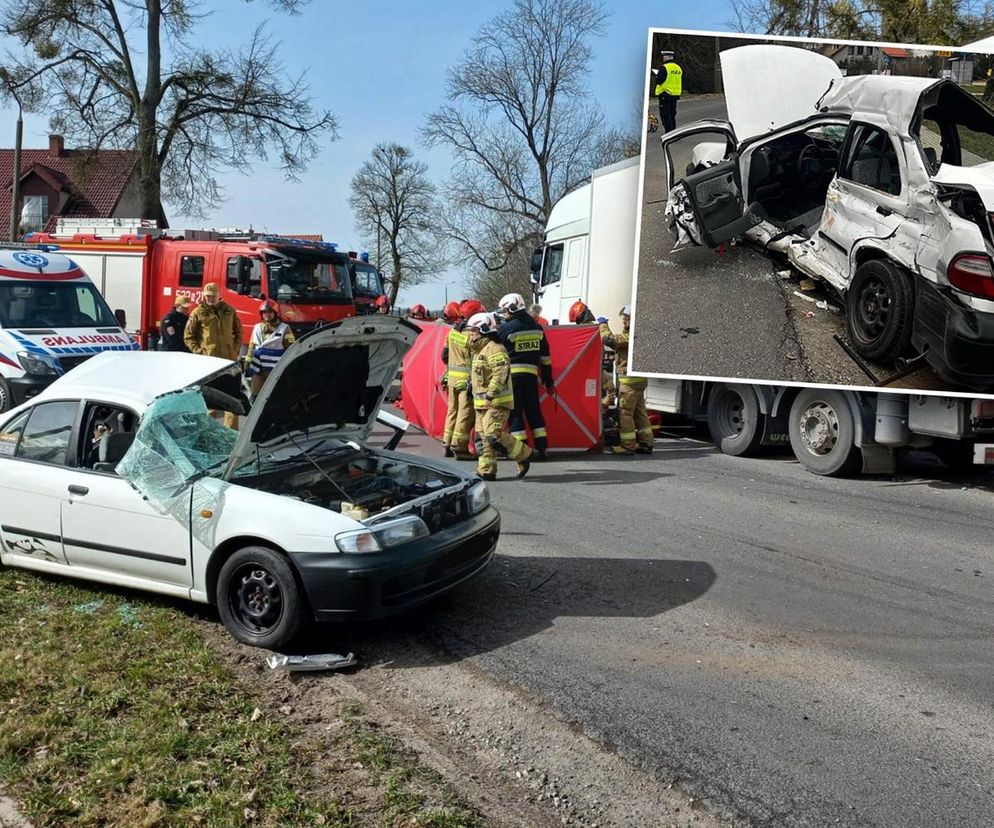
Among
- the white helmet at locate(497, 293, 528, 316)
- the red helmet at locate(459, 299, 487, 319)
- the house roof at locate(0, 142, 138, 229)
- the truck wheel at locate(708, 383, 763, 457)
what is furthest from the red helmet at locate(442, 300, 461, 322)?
the house roof at locate(0, 142, 138, 229)

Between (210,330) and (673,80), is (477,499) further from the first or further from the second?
(210,330)

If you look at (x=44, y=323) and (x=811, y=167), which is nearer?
(x=811, y=167)

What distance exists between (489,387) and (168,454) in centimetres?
439

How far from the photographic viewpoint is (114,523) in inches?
218

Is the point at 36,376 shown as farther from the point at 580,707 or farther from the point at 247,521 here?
the point at 580,707

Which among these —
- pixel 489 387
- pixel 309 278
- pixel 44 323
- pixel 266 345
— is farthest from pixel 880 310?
pixel 309 278

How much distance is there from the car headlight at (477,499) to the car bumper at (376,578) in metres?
0.42

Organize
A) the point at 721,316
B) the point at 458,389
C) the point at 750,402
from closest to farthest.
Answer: the point at 721,316 < the point at 458,389 < the point at 750,402

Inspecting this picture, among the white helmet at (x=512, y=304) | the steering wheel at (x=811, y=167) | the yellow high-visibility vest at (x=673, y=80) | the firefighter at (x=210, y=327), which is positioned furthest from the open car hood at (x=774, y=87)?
the firefighter at (x=210, y=327)

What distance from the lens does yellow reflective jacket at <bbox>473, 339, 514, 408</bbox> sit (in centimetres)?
935

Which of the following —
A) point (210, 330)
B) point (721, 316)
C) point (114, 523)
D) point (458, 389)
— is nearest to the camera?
point (114, 523)

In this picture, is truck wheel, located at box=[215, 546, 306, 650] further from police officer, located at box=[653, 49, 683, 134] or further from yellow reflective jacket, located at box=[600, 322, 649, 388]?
yellow reflective jacket, located at box=[600, 322, 649, 388]

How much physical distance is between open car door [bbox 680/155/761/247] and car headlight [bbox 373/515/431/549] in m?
3.98

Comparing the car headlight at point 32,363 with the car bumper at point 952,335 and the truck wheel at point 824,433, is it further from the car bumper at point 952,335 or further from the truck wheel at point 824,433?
the car bumper at point 952,335
